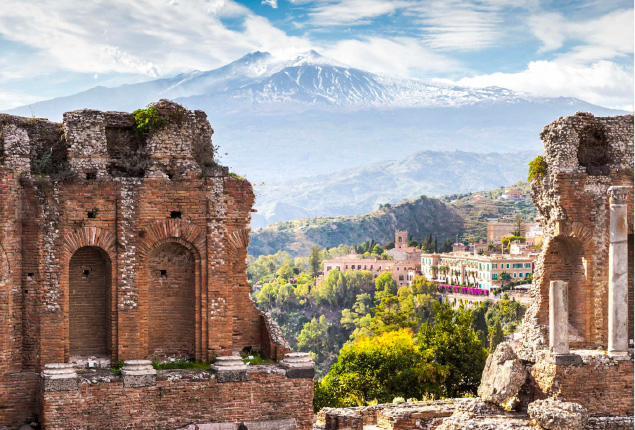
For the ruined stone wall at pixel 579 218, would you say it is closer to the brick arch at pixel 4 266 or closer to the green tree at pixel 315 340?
the brick arch at pixel 4 266

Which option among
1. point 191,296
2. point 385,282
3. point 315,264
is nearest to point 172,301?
point 191,296

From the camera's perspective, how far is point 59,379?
19.5 metres

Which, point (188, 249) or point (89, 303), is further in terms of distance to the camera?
point (188, 249)

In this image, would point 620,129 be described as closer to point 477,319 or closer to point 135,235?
point 135,235

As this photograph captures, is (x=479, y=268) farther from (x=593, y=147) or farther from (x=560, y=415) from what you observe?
(x=560, y=415)

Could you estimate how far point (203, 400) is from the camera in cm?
2081

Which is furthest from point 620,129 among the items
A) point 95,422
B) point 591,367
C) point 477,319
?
point 477,319

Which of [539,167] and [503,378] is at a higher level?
[539,167]

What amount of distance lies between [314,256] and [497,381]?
172m

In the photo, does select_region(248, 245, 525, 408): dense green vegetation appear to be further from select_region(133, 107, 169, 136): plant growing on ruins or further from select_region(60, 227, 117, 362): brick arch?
select_region(133, 107, 169, 136): plant growing on ruins

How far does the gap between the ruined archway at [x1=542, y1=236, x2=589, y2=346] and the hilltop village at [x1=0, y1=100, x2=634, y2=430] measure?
0.19ft

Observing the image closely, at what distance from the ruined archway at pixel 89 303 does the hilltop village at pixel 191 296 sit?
0.04 metres

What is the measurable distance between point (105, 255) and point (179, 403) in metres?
4.16

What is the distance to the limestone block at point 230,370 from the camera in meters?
21.0
